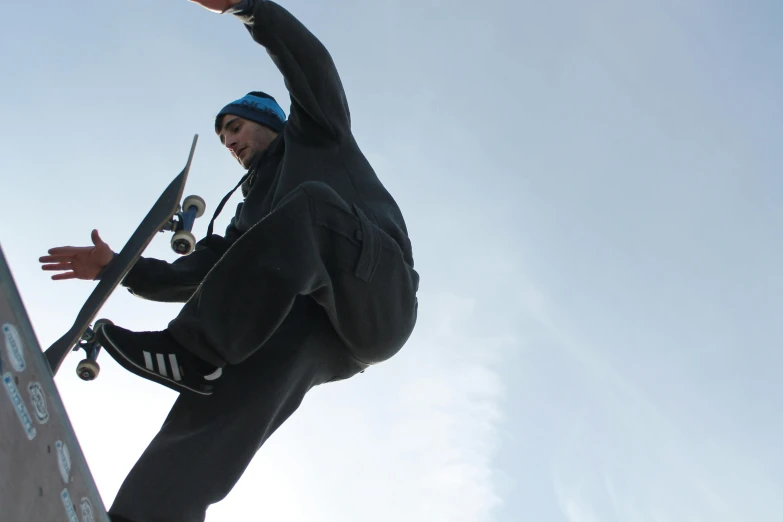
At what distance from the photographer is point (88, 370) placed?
2.87 meters

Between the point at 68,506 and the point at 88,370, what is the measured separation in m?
1.03

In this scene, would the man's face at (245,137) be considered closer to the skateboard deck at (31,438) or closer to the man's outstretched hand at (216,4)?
the man's outstretched hand at (216,4)

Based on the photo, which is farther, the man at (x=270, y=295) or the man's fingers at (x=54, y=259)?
the man's fingers at (x=54, y=259)

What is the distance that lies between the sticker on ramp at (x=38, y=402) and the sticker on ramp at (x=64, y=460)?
80 mm

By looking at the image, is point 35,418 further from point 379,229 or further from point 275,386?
point 379,229

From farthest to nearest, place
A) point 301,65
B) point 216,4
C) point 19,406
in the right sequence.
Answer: point 301,65, point 216,4, point 19,406

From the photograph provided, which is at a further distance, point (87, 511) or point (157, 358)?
point (157, 358)

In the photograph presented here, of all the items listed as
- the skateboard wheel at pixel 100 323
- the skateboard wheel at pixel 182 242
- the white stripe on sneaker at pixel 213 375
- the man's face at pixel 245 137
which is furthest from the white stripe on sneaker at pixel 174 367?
the man's face at pixel 245 137

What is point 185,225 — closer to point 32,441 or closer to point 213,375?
point 213,375

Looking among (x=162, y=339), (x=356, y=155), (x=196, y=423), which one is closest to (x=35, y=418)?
(x=162, y=339)

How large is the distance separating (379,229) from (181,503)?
3.64 feet

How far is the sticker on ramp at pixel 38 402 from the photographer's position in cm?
179

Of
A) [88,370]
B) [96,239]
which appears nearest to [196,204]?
[96,239]

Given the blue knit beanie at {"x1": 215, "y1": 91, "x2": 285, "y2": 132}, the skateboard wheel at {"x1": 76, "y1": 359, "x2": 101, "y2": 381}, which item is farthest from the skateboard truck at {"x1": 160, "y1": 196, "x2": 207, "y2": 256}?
the blue knit beanie at {"x1": 215, "y1": 91, "x2": 285, "y2": 132}
